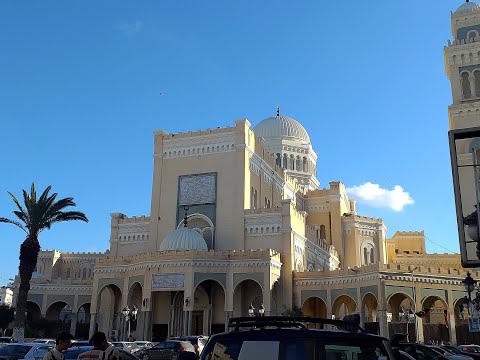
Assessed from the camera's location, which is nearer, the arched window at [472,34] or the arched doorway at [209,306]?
the arched doorway at [209,306]

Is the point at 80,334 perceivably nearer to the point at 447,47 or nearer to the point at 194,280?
the point at 194,280

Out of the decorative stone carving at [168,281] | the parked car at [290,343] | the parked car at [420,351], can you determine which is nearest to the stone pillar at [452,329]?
the decorative stone carving at [168,281]

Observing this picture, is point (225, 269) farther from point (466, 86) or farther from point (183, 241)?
point (466, 86)

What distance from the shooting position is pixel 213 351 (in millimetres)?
4973

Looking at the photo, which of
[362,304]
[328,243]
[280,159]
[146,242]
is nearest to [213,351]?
[362,304]

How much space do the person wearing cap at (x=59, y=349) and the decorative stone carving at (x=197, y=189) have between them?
34.2 meters

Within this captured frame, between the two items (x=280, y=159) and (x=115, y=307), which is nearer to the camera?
(x=115, y=307)

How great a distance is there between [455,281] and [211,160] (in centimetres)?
1988

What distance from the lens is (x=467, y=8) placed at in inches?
1940

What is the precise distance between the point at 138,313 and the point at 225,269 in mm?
7684

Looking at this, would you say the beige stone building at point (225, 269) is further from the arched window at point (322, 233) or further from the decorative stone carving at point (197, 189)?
the arched window at point (322, 233)

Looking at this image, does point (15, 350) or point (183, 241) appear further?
point (183, 241)

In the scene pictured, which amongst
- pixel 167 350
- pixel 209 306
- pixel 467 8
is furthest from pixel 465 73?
pixel 167 350

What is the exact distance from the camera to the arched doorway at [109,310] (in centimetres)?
4259
